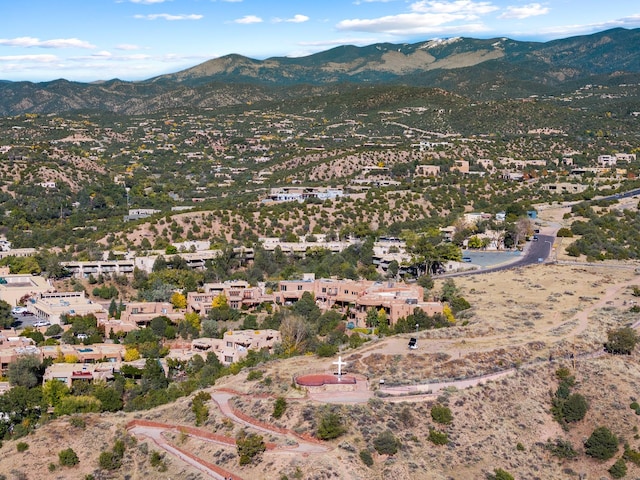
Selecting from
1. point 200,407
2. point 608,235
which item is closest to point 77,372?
point 200,407

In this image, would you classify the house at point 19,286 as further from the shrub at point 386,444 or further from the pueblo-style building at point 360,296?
the shrub at point 386,444

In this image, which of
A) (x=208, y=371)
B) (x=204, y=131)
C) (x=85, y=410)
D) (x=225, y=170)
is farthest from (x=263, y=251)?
(x=204, y=131)

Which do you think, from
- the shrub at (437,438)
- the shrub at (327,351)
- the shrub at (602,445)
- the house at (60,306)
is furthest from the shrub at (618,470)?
the house at (60,306)

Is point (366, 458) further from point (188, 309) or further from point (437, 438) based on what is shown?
point (188, 309)

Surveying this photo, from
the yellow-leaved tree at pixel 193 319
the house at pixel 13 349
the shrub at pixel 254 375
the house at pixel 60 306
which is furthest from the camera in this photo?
the house at pixel 60 306

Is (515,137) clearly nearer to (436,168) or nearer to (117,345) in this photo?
(436,168)

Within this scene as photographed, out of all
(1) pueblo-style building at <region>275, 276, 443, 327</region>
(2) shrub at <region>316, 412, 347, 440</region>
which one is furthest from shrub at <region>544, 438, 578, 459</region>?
(1) pueblo-style building at <region>275, 276, 443, 327</region>

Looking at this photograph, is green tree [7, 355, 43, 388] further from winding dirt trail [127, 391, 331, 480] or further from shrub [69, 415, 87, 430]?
winding dirt trail [127, 391, 331, 480]
